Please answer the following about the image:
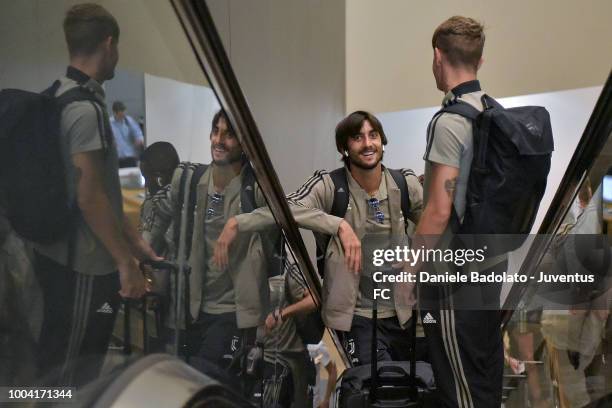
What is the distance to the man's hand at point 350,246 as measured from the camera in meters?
2.21

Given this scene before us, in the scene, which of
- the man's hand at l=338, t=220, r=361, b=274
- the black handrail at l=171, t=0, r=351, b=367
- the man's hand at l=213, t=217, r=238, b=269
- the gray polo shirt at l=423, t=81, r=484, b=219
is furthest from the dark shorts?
the gray polo shirt at l=423, t=81, r=484, b=219

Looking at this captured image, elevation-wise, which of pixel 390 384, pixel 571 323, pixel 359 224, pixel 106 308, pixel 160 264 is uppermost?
pixel 359 224

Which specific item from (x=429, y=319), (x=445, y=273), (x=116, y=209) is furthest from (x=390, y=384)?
(x=116, y=209)

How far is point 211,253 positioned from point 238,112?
418 millimetres

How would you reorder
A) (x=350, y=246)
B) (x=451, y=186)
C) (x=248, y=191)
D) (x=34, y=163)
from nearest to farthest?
(x=34, y=163) → (x=248, y=191) → (x=451, y=186) → (x=350, y=246)

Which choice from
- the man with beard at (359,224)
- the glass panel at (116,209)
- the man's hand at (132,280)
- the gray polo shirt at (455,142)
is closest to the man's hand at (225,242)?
the glass panel at (116,209)

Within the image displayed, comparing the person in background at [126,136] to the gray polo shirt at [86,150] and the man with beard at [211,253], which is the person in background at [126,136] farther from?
the man with beard at [211,253]

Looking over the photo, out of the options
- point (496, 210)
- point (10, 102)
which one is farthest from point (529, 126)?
point (10, 102)

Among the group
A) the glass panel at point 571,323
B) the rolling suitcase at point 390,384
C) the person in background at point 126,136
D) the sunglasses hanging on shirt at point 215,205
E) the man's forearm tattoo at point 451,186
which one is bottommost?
the rolling suitcase at point 390,384

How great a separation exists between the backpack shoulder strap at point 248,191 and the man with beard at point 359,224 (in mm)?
328

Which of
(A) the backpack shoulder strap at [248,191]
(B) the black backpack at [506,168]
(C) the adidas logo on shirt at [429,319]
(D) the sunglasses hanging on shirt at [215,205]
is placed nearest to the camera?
(D) the sunglasses hanging on shirt at [215,205]

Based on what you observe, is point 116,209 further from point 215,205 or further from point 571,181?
point 571,181

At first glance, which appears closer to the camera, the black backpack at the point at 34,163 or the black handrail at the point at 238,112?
the black backpack at the point at 34,163

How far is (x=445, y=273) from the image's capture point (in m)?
2.15
